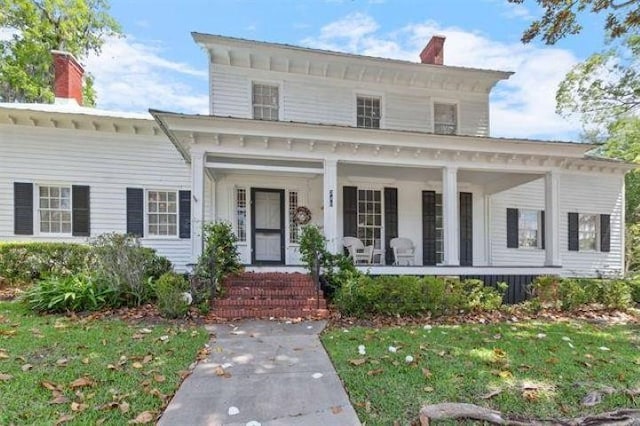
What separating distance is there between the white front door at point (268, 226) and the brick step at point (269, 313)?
398cm

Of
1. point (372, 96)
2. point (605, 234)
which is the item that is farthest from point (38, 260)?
point (605, 234)

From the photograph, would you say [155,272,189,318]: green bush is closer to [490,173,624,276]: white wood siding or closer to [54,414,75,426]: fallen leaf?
[54,414,75,426]: fallen leaf

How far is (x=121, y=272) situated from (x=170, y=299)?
1.37 m

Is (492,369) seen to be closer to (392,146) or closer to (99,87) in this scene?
(392,146)

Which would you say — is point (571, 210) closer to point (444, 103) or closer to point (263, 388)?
point (444, 103)

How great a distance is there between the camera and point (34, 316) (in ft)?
20.0

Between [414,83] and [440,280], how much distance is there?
7.05 m

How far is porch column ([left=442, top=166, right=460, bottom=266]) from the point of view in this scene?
8771mm

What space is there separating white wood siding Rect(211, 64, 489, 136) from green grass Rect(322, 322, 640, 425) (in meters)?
7.24

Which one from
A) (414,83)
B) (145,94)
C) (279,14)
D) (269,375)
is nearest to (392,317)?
(269,375)

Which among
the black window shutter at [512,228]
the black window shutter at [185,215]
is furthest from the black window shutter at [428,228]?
the black window shutter at [185,215]

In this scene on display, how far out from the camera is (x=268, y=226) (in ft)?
35.6

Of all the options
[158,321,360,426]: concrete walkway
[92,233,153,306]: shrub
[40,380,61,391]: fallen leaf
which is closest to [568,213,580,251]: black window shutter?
[158,321,360,426]: concrete walkway

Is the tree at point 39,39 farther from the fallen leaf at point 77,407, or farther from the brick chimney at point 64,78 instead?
the fallen leaf at point 77,407
